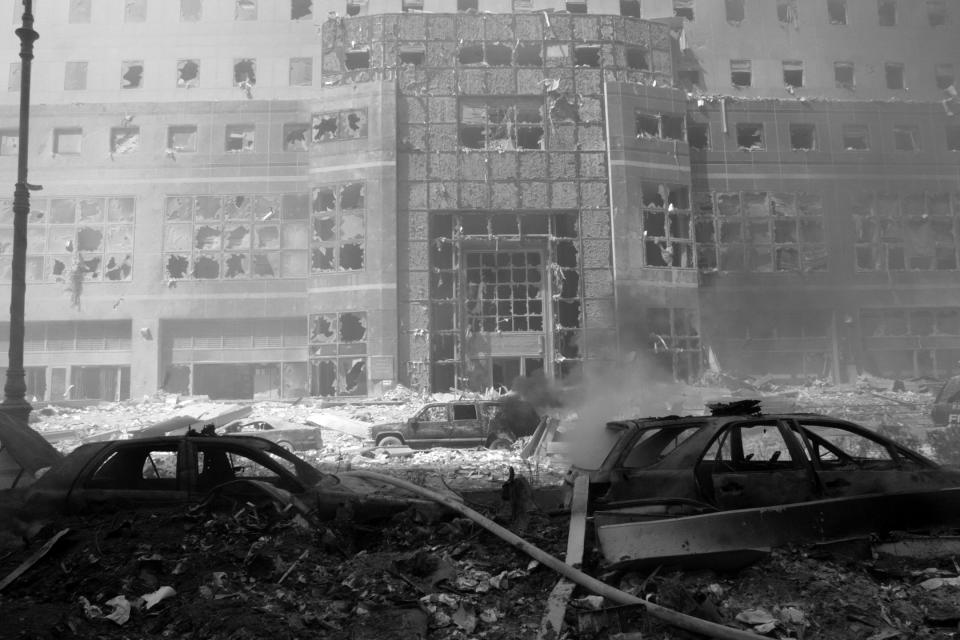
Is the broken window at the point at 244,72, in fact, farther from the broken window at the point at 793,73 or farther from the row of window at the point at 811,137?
the broken window at the point at 793,73

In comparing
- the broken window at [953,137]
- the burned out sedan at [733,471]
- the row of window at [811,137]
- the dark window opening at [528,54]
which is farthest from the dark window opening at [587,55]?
the burned out sedan at [733,471]

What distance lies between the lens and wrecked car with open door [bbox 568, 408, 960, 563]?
5.05 metres

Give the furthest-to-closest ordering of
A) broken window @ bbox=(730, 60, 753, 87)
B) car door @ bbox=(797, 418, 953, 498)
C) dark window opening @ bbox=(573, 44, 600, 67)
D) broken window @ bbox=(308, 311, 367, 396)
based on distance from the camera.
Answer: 1. broken window @ bbox=(730, 60, 753, 87)
2. dark window opening @ bbox=(573, 44, 600, 67)
3. broken window @ bbox=(308, 311, 367, 396)
4. car door @ bbox=(797, 418, 953, 498)

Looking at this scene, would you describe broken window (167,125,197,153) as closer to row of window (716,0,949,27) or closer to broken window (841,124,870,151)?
row of window (716,0,949,27)

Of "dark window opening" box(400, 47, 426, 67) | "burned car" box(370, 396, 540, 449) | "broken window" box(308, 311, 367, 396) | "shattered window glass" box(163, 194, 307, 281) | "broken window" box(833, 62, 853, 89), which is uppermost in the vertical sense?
"broken window" box(833, 62, 853, 89)

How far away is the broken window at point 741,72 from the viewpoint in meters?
40.7

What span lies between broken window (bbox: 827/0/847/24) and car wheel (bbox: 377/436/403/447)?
37216 millimetres

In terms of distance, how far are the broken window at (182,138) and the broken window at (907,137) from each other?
111 feet

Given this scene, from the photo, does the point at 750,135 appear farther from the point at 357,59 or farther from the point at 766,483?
the point at 766,483

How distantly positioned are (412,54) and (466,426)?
19858 mm

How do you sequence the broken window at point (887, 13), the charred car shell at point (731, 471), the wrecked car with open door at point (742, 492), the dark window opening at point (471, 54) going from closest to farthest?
the wrecked car with open door at point (742, 492) < the charred car shell at point (731, 471) < the dark window opening at point (471, 54) < the broken window at point (887, 13)

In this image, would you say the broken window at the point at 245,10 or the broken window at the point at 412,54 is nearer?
the broken window at the point at 412,54

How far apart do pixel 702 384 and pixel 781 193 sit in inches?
436

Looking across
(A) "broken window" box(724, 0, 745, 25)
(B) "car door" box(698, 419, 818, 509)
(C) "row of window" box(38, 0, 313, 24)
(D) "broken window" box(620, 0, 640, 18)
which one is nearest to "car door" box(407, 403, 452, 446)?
(B) "car door" box(698, 419, 818, 509)
